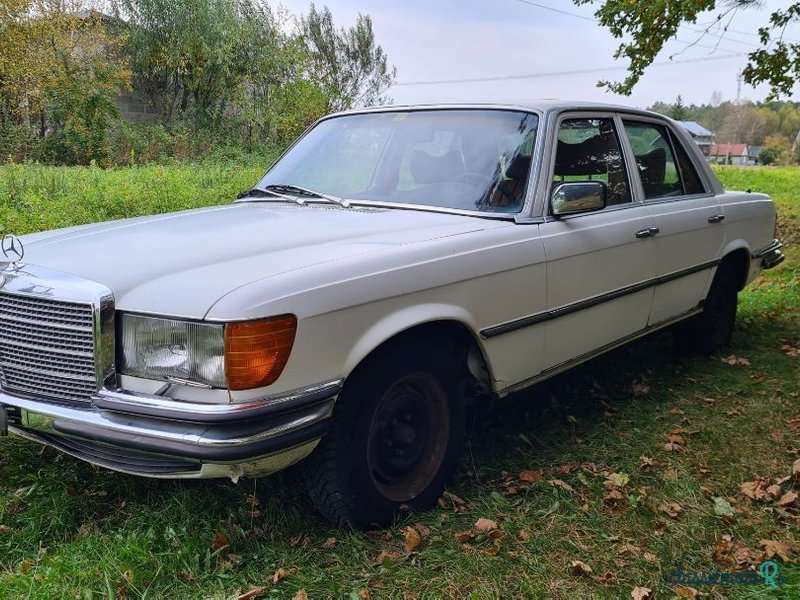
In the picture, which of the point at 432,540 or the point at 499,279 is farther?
the point at 499,279

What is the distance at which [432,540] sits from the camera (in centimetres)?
286

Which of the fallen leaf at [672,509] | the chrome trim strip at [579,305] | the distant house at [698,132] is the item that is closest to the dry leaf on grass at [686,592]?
the fallen leaf at [672,509]

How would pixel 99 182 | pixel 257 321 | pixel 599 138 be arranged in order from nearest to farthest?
1. pixel 257 321
2. pixel 599 138
3. pixel 99 182

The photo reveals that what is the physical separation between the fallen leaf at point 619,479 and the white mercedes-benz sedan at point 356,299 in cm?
58

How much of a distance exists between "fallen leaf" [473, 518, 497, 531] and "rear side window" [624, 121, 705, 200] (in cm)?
235

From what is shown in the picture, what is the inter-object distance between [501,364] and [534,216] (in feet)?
2.42

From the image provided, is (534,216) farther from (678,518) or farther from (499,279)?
(678,518)

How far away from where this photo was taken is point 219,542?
9.13 ft

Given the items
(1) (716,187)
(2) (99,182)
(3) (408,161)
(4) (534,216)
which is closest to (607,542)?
(4) (534,216)

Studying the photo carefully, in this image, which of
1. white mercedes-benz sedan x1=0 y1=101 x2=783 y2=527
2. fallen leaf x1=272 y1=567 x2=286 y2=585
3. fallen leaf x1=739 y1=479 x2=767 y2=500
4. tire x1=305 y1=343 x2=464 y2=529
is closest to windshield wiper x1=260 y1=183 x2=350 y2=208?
white mercedes-benz sedan x1=0 y1=101 x2=783 y2=527

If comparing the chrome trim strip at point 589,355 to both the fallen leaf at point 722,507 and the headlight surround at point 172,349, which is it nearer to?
the fallen leaf at point 722,507

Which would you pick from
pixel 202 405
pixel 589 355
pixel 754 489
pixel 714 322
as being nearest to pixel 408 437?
pixel 202 405

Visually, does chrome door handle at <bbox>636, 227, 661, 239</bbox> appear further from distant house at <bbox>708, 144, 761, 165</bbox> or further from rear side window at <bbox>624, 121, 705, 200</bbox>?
distant house at <bbox>708, 144, 761, 165</bbox>

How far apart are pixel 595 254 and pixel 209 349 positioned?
85.6 inches
